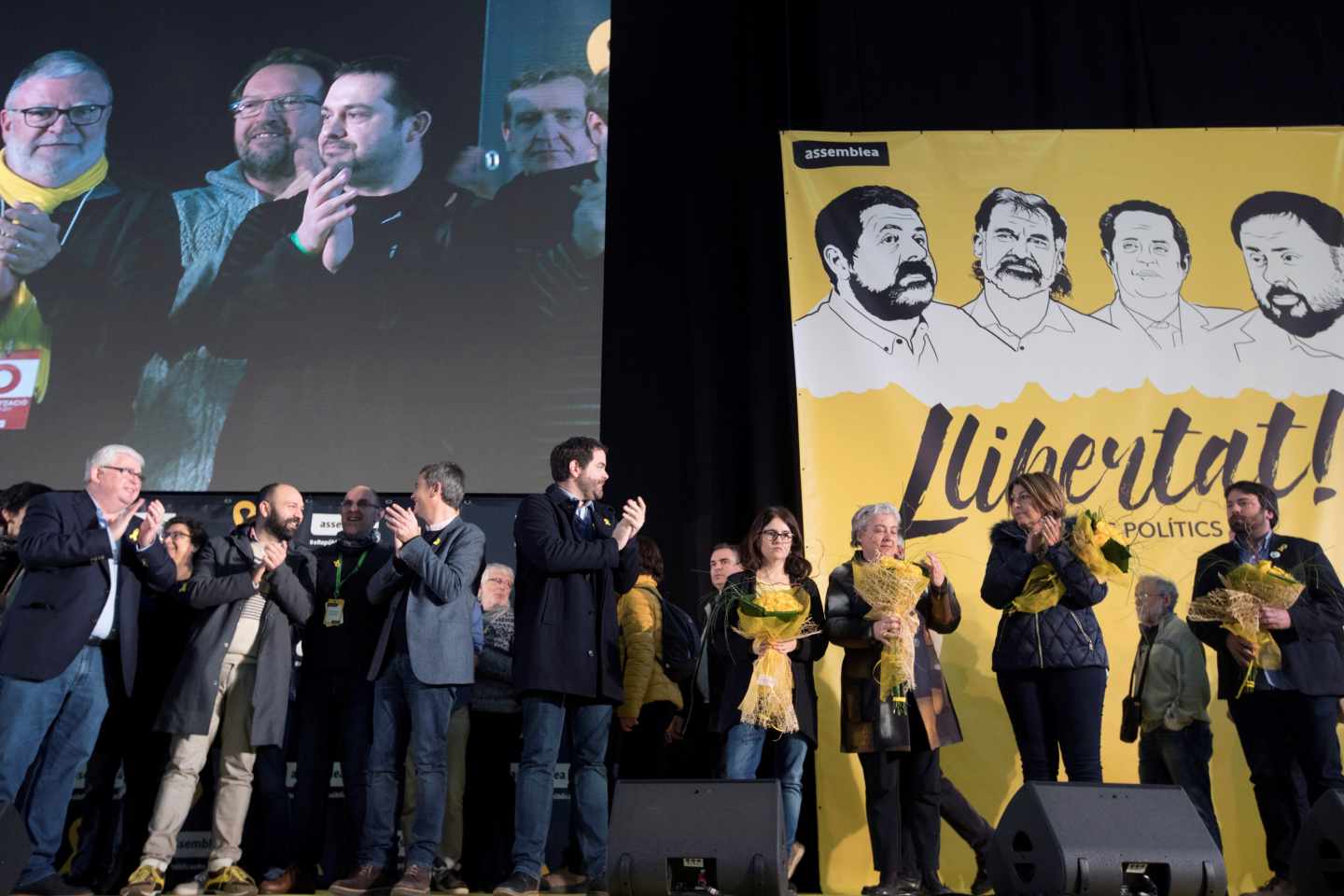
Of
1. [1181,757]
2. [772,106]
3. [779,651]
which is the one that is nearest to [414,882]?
[779,651]

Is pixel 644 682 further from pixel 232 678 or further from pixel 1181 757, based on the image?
pixel 1181 757

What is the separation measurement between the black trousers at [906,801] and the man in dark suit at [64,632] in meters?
2.44

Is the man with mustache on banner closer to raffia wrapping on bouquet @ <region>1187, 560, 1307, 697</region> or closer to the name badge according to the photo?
raffia wrapping on bouquet @ <region>1187, 560, 1307, 697</region>

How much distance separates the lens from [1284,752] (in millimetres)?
3994

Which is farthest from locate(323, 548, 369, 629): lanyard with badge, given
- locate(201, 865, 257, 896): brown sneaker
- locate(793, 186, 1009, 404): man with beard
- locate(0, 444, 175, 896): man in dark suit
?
locate(793, 186, 1009, 404): man with beard

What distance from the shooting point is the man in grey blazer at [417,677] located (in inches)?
148

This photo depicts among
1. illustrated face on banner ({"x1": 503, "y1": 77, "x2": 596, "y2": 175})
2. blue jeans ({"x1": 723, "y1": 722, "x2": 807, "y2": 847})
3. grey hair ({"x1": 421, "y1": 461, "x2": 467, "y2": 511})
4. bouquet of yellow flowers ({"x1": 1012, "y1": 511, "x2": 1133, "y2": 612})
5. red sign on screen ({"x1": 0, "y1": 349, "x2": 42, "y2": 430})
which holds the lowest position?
blue jeans ({"x1": 723, "y1": 722, "x2": 807, "y2": 847})

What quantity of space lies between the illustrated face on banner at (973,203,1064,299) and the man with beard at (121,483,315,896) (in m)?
3.28

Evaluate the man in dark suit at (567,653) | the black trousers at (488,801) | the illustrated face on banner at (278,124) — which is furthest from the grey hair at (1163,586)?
the illustrated face on banner at (278,124)

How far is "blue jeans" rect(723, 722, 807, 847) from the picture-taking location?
3.91 m

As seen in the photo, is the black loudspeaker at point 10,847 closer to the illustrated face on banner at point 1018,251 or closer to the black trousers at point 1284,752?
the black trousers at point 1284,752

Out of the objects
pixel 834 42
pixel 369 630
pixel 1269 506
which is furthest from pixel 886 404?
pixel 369 630

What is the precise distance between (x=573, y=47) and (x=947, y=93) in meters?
1.94

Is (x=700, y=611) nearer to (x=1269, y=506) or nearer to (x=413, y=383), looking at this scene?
(x=413, y=383)
